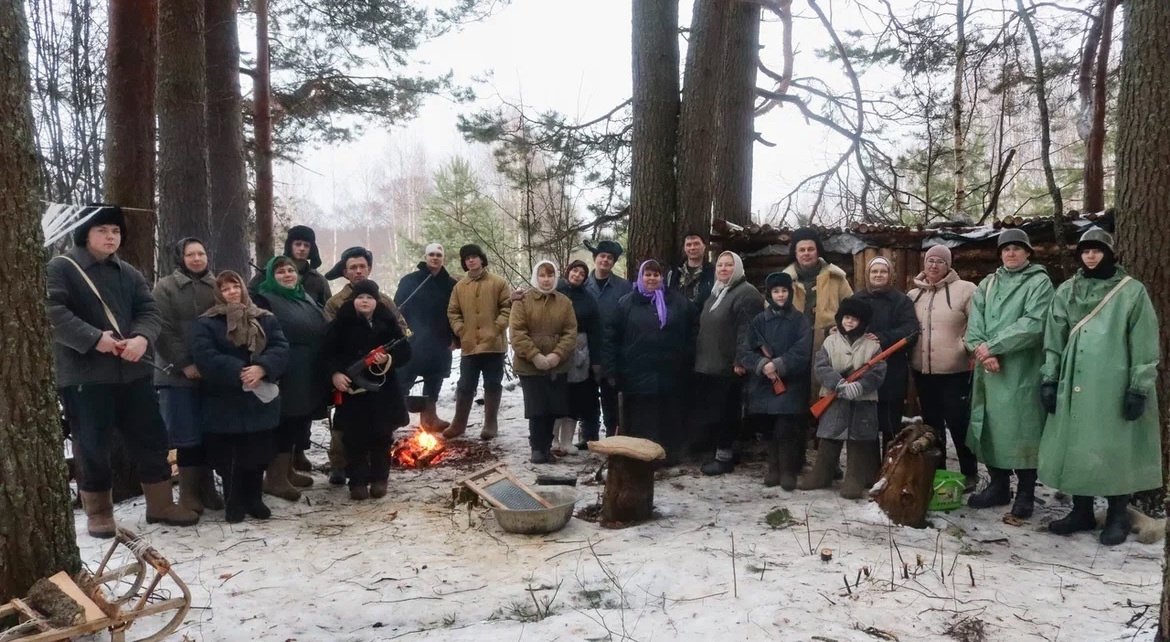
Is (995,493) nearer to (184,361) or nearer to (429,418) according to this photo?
(429,418)

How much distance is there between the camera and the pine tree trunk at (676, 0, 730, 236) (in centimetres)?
799

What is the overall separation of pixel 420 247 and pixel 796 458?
16.2m

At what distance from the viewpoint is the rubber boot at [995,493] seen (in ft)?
18.7

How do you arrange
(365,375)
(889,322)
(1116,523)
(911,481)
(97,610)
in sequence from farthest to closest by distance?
(889,322) → (365,375) → (911,481) → (1116,523) → (97,610)

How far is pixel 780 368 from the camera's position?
6031 mm

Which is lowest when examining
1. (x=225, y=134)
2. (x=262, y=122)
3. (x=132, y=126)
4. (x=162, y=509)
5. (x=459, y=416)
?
(x=162, y=509)

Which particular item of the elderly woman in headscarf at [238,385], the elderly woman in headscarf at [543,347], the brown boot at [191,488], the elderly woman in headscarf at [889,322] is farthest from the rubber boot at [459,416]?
the elderly woman in headscarf at [889,322]

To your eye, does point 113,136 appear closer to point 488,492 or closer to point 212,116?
point 212,116

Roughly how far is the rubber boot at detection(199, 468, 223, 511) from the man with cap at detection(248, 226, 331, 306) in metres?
1.72

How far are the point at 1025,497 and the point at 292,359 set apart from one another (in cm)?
559

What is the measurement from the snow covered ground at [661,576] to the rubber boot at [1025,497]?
0.28 feet

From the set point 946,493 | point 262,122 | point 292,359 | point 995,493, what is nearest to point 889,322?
point 946,493

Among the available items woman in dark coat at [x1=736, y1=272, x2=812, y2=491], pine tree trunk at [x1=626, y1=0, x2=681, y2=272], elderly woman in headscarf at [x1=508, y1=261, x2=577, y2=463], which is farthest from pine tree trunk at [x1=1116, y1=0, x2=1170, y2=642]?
elderly woman in headscarf at [x1=508, y1=261, x2=577, y2=463]

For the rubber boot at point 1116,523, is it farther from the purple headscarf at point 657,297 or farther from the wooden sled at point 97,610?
the wooden sled at point 97,610
